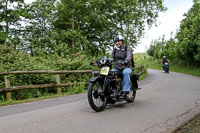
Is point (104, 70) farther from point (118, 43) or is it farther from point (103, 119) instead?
point (103, 119)

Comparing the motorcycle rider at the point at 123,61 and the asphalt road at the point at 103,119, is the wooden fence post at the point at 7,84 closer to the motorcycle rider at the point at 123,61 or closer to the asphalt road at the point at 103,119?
the asphalt road at the point at 103,119

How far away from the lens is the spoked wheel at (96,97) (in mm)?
5691

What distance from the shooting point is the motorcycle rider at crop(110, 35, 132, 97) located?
6.55m

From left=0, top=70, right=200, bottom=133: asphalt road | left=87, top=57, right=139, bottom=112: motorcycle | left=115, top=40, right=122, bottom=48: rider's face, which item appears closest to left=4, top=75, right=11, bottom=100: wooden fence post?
left=0, top=70, right=200, bottom=133: asphalt road

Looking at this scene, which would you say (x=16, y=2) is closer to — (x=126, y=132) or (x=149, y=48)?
(x=126, y=132)

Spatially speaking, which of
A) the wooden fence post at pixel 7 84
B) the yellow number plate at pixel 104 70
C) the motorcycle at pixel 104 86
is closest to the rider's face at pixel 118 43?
the motorcycle at pixel 104 86

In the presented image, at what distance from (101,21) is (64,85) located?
13.9 metres

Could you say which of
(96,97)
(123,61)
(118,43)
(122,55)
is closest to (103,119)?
(96,97)

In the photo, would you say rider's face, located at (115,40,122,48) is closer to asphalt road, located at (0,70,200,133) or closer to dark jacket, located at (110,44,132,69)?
dark jacket, located at (110,44,132,69)

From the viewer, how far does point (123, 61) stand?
661 centimetres

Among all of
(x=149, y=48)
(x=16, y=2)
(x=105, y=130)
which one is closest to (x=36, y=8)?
(x=16, y=2)

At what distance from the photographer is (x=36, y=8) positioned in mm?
22828

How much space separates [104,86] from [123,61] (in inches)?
39.7

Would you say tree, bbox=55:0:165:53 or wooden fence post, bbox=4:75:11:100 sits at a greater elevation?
tree, bbox=55:0:165:53
